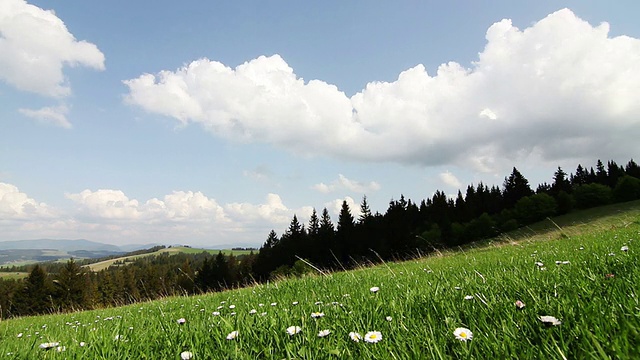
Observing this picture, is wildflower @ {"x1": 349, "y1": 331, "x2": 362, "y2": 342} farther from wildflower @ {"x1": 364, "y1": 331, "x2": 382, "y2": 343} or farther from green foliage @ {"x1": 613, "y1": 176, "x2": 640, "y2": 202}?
green foliage @ {"x1": 613, "y1": 176, "x2": 640, "y2": 202}

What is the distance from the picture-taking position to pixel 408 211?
4267 inches

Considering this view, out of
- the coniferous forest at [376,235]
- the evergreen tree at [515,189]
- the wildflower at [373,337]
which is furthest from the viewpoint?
the evergreen tree at [515,189]

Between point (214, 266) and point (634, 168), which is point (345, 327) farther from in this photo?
point (634, 168)

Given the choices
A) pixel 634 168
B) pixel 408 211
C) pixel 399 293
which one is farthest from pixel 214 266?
pixel 634 168

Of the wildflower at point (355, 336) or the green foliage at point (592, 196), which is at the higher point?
the green foliage at point (592, 196)

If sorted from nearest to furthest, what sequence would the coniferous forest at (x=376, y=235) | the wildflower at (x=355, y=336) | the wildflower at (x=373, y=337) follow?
the wildflower at (x=373, y=337) < the wildflower at (x=355, y=336) < the coniferous forest at (x=376, y=235)

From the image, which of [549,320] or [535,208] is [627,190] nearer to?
[535,208]

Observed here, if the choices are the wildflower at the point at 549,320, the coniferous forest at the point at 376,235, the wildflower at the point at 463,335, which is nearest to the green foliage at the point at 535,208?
the coniferous forest at the point at 376,235

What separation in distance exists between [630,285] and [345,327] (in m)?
1.97

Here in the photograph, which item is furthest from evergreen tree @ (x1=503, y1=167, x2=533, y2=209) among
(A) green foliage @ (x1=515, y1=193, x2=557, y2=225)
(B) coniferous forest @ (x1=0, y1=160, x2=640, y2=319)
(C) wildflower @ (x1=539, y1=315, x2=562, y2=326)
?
(C) wildflower @ (x1=539, y1=315, x2=562, y2=326)

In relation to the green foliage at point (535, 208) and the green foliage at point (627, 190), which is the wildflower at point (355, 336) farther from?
the green foliage at point (627, 190)

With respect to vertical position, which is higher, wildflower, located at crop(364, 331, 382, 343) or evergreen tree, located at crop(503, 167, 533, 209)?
evergreen tree, located at crop(503, 167, 533, 209)

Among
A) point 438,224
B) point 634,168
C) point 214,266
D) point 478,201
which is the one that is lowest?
point 214,266

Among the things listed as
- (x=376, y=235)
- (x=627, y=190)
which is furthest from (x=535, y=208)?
(x=376, y=235)
